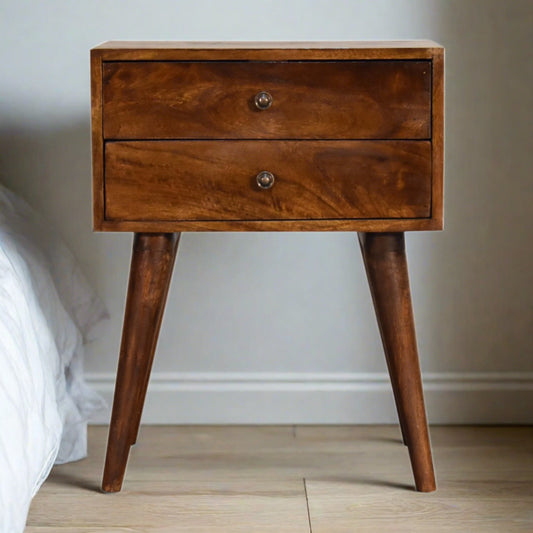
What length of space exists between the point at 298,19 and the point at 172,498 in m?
0.83

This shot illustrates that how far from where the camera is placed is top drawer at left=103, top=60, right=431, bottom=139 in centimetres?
105

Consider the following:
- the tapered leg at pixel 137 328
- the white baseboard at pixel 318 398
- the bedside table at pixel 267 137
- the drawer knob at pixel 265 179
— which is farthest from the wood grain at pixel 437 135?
the white baseboard at pixel 318 398

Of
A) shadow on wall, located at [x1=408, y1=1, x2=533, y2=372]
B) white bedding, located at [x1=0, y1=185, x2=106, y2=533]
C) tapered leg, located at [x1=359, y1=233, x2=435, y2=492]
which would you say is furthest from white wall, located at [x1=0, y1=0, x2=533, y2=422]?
tapered leg, located at [x1=359, y1=233, x2=435, y2=492]

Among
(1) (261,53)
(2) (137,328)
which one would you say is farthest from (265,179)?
(2) (137,328)

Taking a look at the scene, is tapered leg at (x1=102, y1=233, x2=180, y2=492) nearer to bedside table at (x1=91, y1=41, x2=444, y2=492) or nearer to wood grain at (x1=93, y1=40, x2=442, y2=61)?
bedside table at (x1=91, y1=41, x2=444, y2=492)

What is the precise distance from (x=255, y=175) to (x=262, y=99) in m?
0.10

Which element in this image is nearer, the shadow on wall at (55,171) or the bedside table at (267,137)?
the bedside table at (267,137)

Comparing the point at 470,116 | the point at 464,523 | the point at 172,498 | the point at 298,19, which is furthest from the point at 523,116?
the point at 172,498

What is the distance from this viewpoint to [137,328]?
3.71ft

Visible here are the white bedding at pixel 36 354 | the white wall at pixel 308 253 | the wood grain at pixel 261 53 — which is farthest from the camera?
the white wall at pixel 308 253

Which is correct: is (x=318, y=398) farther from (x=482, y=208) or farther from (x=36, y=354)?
(x=36, y=354)

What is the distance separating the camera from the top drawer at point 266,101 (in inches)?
41.3

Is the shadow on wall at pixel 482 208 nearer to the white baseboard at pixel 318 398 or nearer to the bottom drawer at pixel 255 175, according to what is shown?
the white baseboard at pixel 318 398

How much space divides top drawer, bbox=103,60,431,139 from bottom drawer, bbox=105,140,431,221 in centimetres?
2
